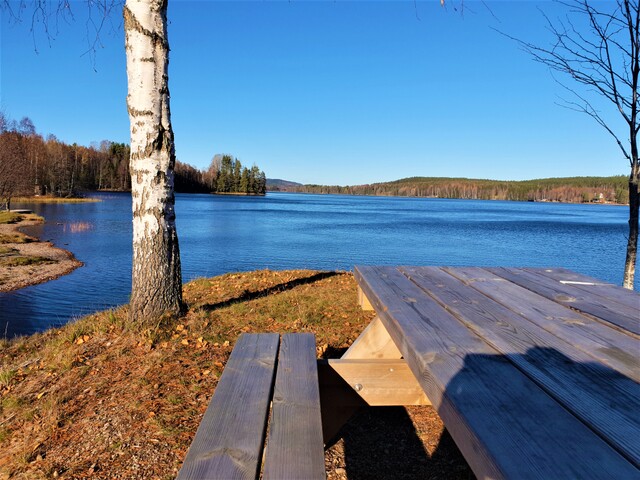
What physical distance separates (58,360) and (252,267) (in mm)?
12110

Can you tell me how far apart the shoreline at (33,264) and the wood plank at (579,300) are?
1327 centimetres

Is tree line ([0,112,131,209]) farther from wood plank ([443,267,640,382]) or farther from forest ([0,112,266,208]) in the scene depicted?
wood plank ([443,267,640,382])

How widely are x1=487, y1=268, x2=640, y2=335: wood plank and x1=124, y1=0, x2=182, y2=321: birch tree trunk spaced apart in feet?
11.1

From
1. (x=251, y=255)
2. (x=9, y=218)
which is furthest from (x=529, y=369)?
(x=9, y=218)

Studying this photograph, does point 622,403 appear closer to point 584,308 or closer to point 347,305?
point 584,308

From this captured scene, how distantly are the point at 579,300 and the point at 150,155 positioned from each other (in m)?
4.10

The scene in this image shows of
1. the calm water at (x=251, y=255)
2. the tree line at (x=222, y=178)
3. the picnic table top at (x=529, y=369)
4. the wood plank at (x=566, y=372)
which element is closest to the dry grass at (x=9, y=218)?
the calm water at (x=251, y=255)

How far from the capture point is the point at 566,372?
141 cm

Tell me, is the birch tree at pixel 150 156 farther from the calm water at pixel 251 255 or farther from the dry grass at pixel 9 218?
the dry grass at pixel 9 218

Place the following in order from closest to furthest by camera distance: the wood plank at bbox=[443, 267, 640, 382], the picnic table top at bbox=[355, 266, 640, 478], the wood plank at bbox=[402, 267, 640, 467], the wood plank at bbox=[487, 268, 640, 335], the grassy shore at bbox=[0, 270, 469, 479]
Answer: the picnic table top at bbox=[355, 266, 640, 478]
the wood plank at bbox=[402, 267, 640, 467]
the wood plank at bbox=[443, 267, 640, 382]
the wood plank at bbox=[487, 268, 640, 335]
the grassy shore at bbox=[0, 270, 469, 479]

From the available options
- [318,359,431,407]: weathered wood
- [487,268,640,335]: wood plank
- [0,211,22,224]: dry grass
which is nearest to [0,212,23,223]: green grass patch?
[0,211,22,224]: dry grass

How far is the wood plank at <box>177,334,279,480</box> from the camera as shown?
1.17 m

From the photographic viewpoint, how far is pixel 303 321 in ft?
17.2

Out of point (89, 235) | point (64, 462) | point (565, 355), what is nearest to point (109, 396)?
point (64, 462)
